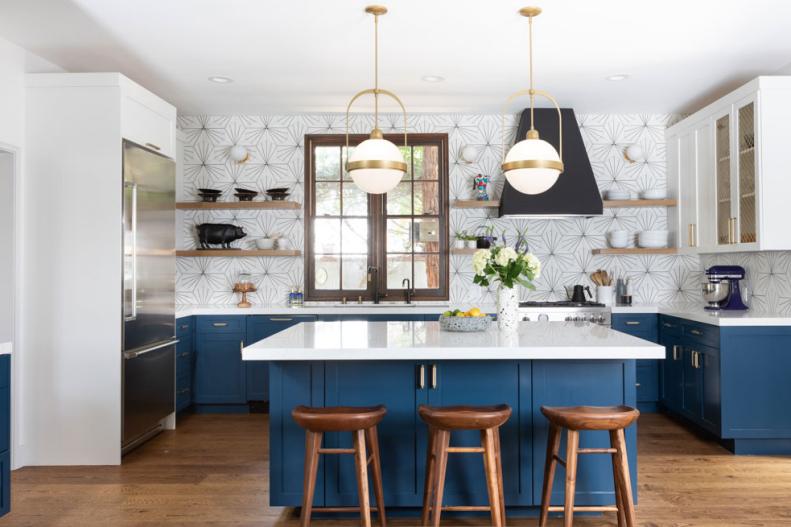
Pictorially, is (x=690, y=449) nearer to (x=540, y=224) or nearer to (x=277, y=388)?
(x=540, y=224)

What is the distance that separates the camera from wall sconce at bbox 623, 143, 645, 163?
18.6ft

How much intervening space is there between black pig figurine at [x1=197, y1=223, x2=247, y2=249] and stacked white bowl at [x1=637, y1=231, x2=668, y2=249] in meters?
3.59

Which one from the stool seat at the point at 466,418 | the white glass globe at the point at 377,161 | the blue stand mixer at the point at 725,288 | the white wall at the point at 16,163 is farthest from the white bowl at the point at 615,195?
the white wall at the point at 16,163

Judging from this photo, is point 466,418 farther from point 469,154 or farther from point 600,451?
point 469,154

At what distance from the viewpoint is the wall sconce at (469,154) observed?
569 centimetres

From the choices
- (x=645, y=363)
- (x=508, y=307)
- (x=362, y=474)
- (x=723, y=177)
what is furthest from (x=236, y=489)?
(x=723, y=177)

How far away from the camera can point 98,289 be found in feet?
12.9

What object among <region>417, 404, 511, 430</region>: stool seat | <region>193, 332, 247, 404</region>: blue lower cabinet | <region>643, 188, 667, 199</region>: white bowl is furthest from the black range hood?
<region>417, 404, 511, 430</region>: stool seat

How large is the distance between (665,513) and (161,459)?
117 inches

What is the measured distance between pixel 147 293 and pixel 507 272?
2446mm

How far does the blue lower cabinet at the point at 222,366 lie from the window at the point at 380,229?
35.4 inches

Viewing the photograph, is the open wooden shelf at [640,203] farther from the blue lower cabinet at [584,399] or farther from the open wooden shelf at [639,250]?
the blue lower cabinet at [584,399]

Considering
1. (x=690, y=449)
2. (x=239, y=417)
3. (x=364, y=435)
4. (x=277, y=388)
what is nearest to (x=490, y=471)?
(x=364, y=435)

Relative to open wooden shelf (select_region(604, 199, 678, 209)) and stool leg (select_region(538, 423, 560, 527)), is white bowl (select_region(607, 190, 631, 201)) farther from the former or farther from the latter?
stool leg (select_region(538, 423, 560, 527))
